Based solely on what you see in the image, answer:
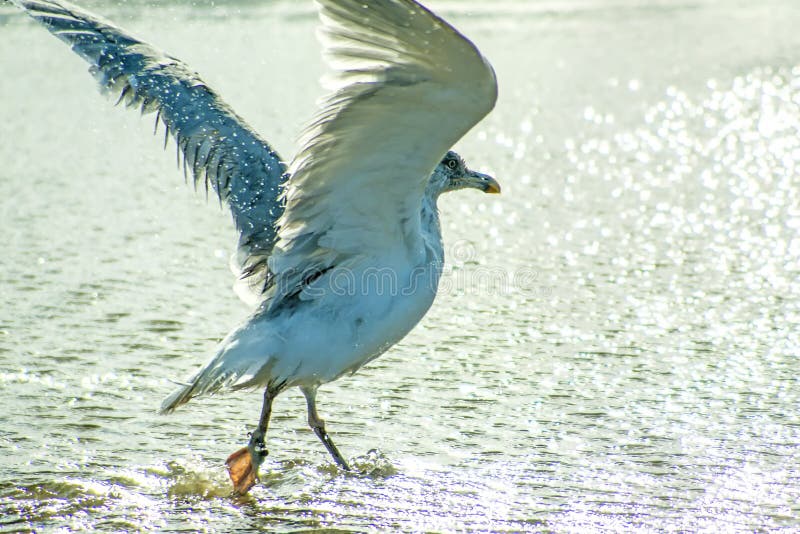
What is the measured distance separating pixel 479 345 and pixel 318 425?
1.62 m

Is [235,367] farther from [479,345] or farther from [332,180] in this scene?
[479,345]

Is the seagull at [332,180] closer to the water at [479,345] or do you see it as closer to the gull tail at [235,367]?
the gull tail at [235,367]

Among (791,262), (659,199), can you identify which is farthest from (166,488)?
(659,199)

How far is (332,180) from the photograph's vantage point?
470 cm

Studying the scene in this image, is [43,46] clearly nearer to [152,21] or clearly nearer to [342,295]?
[152,21]

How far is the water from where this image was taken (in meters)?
4.85

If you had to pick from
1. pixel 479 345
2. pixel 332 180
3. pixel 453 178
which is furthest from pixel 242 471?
pixel 479 345

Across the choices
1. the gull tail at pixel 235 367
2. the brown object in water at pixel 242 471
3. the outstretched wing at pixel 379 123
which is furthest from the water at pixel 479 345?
the outstretched wing at pixel 379 123

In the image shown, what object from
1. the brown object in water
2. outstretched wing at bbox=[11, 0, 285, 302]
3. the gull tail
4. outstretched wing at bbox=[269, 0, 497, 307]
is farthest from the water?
outstretched wing at bbox=[269, 0, 497, 307]

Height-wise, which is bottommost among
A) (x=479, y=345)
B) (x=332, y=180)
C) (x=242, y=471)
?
(x=242, y=471)

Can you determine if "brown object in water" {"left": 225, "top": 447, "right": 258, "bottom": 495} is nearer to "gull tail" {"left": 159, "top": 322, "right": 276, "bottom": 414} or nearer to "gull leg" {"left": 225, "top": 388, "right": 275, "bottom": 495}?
"gull leg" {"left": 225, "top": 388, "right": 275, "bottom": 495}

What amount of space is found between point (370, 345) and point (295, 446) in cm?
77

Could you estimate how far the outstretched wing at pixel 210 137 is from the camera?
5617 mm

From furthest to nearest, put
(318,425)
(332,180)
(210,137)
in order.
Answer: (210,137) < (318,425) < (332,180)
